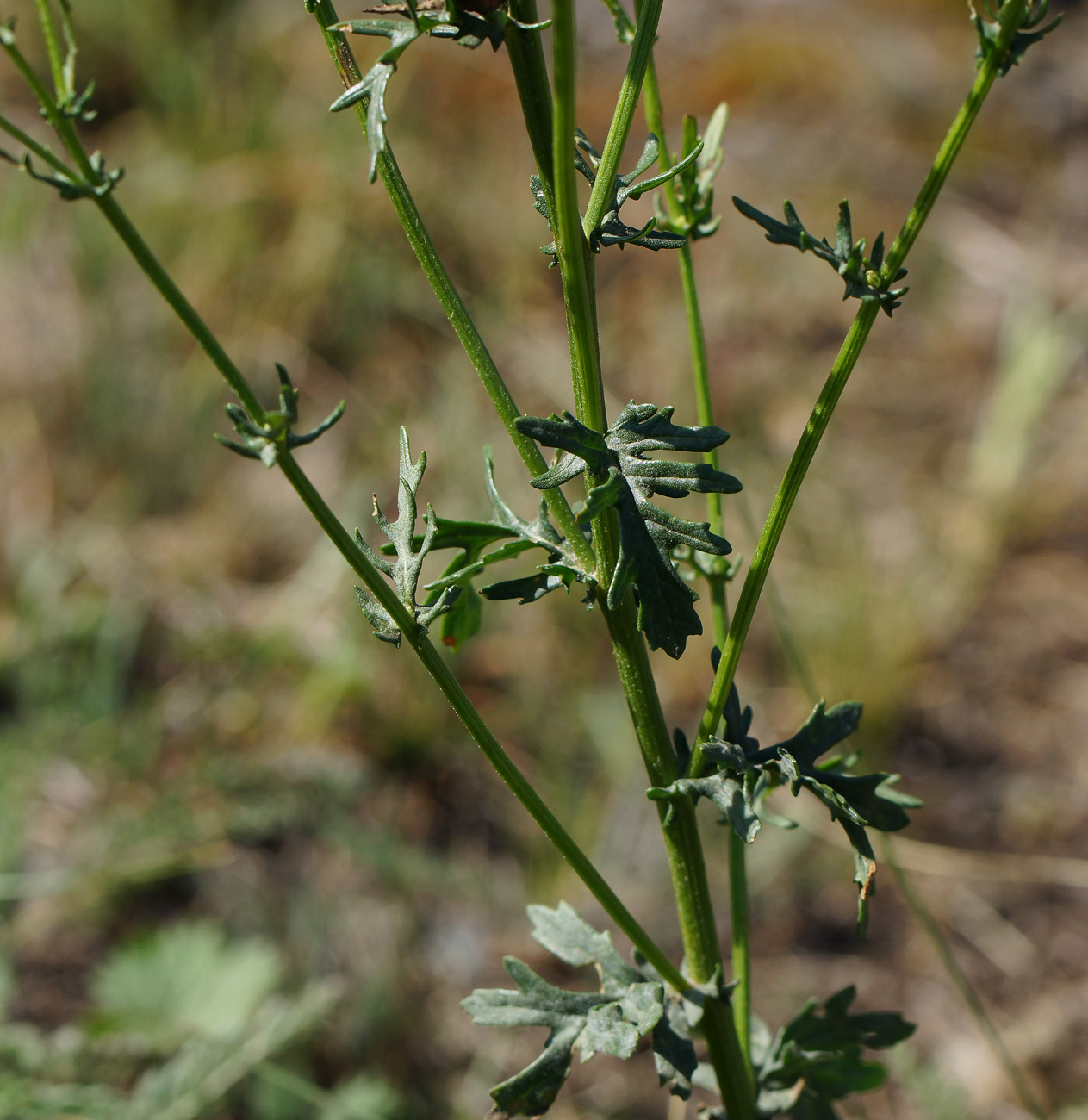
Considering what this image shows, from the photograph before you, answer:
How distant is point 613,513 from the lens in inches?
30.7

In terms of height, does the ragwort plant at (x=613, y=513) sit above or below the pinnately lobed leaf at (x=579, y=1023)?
above

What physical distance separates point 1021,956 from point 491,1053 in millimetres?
1186

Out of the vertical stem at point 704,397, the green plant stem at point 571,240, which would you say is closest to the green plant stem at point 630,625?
the green plant stem at point 571,240

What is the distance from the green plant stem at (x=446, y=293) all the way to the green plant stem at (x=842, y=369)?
13 cm

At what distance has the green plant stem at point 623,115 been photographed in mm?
690

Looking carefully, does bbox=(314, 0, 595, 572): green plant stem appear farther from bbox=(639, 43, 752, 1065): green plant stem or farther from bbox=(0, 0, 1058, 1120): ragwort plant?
bbox=(639, 43, 752, 1065): green plant stem

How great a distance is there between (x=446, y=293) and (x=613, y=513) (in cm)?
20

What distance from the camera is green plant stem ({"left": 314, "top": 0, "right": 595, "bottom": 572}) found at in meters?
0.72

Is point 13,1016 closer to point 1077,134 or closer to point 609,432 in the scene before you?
point 609,432

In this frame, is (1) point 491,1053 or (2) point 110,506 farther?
(2) point 110,506

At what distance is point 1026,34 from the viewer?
2.34 feet

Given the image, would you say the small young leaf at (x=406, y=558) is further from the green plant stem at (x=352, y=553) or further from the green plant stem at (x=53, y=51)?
the green plant stem at (x=53, y=51)

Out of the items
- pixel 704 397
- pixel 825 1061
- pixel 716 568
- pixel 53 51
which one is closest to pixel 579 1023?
pixel 825 1061

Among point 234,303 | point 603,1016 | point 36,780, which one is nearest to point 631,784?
point 36,780
